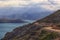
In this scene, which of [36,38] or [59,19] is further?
[59,19]

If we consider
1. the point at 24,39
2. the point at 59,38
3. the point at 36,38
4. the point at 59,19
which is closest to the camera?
the point at 59,38

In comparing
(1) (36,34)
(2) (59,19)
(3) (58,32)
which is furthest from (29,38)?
(2) (59,19)

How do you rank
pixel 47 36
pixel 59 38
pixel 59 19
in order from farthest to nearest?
pixel 59 19, pixel 47 36, pixel 59 38

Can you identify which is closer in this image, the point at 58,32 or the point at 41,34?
the point at 58,32

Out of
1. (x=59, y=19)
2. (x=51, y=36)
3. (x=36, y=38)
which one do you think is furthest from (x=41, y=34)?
(x=59, y=19)

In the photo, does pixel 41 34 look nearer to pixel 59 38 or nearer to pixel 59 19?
pixel 59 38

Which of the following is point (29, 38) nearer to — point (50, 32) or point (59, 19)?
point (50, 32)

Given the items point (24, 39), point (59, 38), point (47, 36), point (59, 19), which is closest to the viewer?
point (59, 38)

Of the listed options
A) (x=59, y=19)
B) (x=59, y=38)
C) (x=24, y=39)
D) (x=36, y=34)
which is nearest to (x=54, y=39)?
(x=59, y=38)
